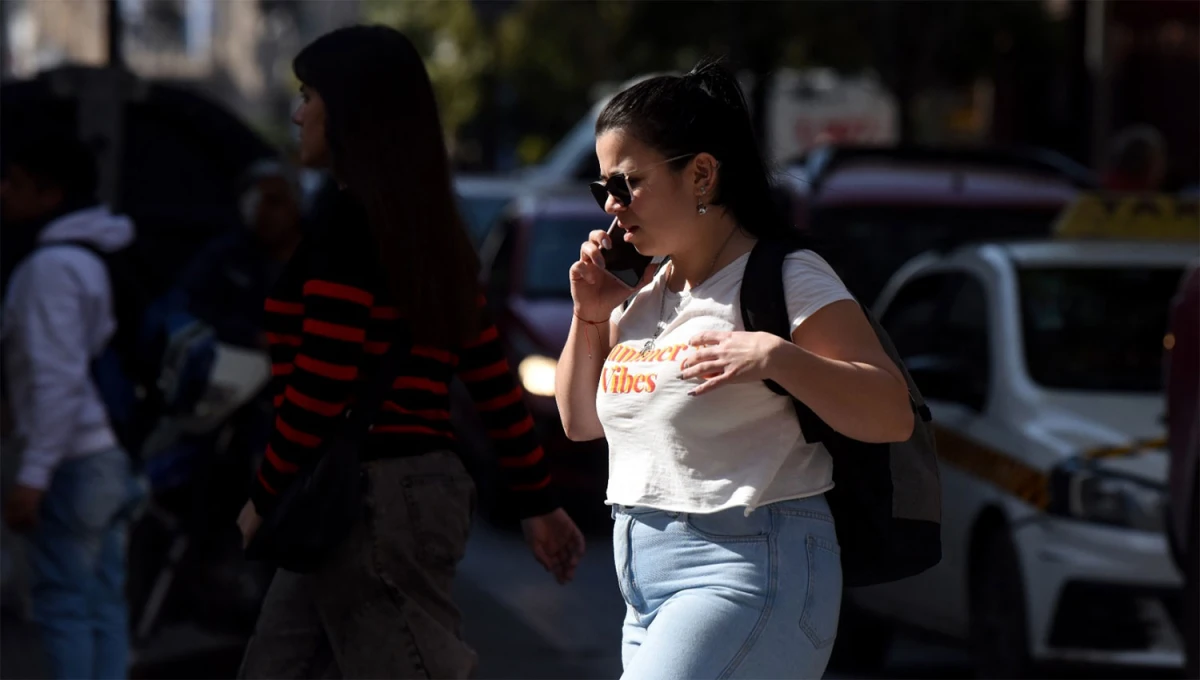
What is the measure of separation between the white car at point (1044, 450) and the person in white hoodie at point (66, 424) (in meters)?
2.79

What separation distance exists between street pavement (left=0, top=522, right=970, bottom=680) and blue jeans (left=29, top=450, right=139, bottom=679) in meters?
1.80

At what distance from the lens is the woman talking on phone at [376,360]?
370 centimetres

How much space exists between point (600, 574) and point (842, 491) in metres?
6.33

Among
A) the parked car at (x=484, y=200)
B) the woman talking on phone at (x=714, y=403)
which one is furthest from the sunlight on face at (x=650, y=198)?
the parked car at (x=484, y=200)

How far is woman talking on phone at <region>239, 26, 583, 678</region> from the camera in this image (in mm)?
3695

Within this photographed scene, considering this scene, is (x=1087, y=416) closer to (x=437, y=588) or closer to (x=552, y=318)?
(x=437, y=588)

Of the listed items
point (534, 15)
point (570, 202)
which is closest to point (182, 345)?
point (570, 202)

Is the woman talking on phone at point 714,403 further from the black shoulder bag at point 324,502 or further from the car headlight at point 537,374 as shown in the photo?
the car headlight at point 537,374

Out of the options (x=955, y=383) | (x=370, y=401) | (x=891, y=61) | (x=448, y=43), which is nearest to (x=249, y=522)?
(x=370, y=401)

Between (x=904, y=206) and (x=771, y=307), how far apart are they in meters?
7.49

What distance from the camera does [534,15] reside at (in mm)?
35406

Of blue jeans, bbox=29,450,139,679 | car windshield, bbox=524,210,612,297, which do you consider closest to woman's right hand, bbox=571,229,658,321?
blue jeans, bbox=29,450,139,679

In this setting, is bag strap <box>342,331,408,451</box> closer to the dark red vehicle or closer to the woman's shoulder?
the woman's shoulder

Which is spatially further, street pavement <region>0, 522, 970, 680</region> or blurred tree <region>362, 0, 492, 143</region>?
blurred tree <region>362, 0, 492, 143</region>
